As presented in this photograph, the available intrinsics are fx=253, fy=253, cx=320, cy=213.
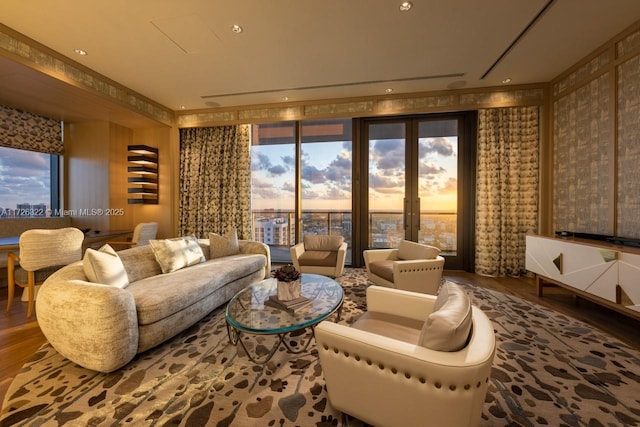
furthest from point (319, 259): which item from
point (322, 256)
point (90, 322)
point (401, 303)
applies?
point (90, 322)

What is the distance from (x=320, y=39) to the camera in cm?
276

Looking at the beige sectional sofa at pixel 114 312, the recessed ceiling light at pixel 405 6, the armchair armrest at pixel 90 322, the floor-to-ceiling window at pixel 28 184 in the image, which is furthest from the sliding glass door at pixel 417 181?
the floor-to-ceiling window at pixel 28 184

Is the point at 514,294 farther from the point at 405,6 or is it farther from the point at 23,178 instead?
the point at 23,178

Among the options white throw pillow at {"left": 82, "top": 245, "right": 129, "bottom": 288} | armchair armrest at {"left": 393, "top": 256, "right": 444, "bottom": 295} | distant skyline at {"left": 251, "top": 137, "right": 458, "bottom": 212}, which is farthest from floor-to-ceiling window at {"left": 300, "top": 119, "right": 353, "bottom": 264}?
white throw pillow at {"left": 82, "top": 245, "right": 129, "bottom": 288}

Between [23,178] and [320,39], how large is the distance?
17.5 ft

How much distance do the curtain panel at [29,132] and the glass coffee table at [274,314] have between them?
468 cm

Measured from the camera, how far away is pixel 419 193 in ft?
14.4

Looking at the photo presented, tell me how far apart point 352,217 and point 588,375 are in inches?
127

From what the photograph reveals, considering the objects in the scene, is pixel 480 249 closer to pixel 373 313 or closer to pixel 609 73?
pixel 609 73

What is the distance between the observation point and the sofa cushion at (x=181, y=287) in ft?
6.36

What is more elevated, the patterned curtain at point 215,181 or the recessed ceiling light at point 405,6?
the recessed ceiling light at point 405,6

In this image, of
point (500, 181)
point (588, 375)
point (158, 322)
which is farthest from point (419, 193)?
point (158, 322)

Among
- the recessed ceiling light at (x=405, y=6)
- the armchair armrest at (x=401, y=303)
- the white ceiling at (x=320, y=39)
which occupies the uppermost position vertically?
the white ceiling at (x=320, y=39)

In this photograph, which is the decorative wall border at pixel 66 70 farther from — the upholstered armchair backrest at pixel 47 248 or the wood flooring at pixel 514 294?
the wood flooring at pixel 514 294
